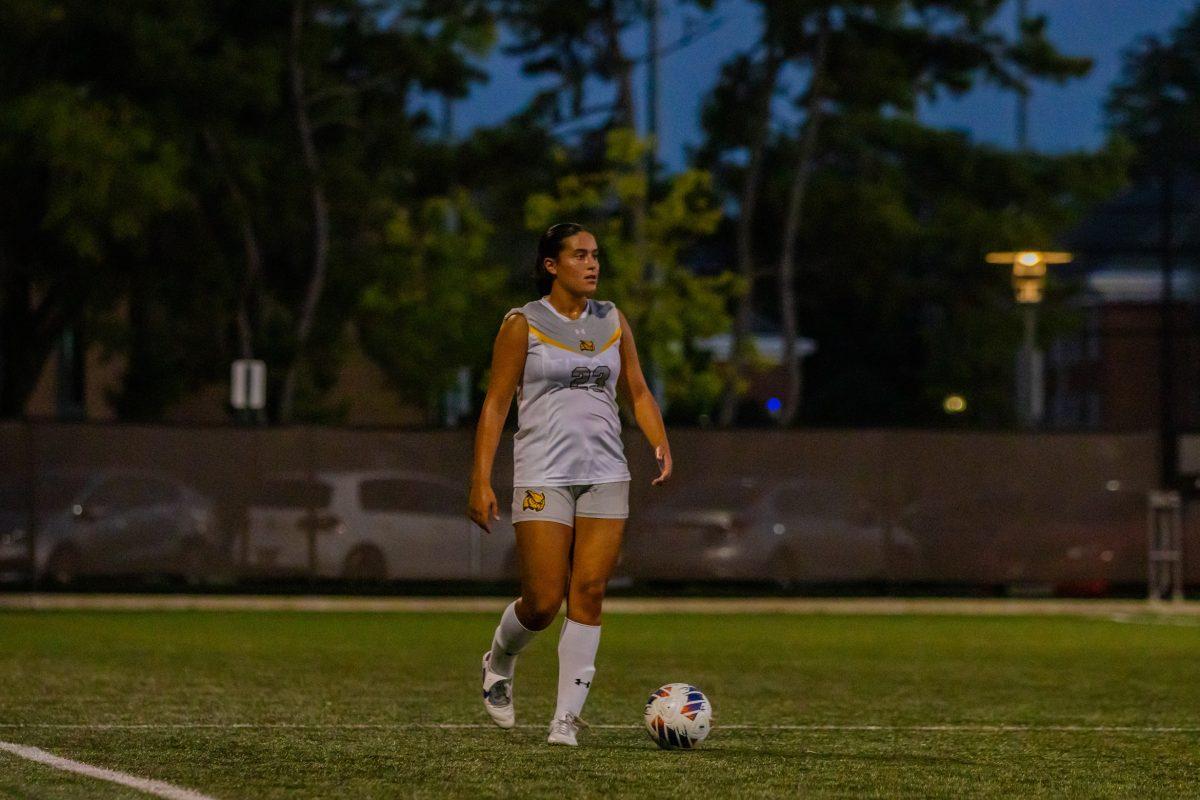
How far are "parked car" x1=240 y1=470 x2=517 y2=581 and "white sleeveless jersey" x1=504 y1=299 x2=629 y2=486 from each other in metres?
16.3

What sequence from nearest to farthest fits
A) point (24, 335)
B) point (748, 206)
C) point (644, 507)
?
1. point (644, 507)
2. point (24, 335)
3. point (748, 206)

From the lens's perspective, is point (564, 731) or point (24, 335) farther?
point (24, 335)

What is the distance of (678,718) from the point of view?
9.42 metres

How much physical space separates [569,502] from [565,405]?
0.38 meters

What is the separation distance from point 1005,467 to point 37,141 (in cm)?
1278

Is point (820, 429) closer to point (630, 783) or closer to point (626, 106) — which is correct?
point (626, 106)

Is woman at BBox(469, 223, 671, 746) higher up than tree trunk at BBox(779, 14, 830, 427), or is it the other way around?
tree trunk at BBox(779, 14, 830, 427)

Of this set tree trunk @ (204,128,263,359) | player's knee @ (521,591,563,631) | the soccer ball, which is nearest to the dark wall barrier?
tree trunk @ (204,128,263,359)

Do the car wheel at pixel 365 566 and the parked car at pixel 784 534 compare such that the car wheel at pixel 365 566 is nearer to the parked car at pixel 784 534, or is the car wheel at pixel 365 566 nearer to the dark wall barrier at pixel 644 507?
the dark wall barrier at pixel 644 507

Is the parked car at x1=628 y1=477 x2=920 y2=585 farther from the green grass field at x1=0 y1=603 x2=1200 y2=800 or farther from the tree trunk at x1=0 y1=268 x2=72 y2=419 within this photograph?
the tree trunk at x1=0 y1=268 x2=72 y2=419

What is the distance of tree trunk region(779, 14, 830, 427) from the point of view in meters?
42.8

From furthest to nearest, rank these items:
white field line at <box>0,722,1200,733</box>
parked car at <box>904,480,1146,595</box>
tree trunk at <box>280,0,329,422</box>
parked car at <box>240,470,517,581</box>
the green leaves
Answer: the green leaves
tree trunk at <box>280,0,329,422</box>
parked car at <box>904,480,1146,595</box>
parked car at <box>240,470,517,581</box>
white field line at <box>0,722,1200,733</box>

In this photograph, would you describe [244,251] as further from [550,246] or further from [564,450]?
[564,450]

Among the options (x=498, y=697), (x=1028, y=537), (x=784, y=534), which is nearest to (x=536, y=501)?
(x=498, y=697)
